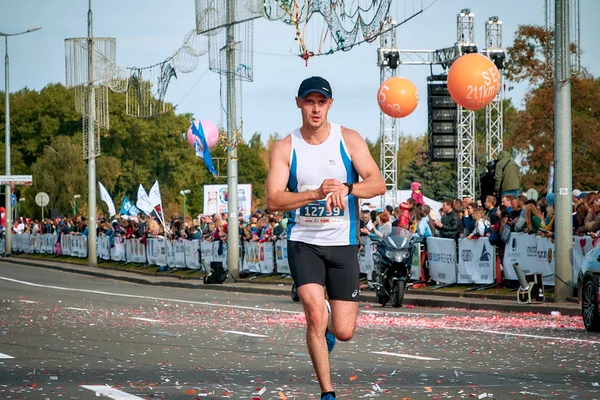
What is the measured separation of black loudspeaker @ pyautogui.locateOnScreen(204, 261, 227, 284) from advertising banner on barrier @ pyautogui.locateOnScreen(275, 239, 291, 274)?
1.40m

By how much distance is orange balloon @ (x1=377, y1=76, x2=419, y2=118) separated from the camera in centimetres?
2523

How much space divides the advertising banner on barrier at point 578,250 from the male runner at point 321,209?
12.3 metres

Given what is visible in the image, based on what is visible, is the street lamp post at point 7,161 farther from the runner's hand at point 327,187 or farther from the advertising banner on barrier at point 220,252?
the runner's hand at point 327,187

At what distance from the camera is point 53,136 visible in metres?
104

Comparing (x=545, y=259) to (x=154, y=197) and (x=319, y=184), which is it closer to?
(x=319, y=184)

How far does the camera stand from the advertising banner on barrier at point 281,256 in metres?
30.5

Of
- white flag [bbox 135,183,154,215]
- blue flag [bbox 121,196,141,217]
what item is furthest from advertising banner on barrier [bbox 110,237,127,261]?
white flag [bbox 135,183,154,215]

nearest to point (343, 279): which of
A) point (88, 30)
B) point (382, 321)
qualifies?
point (382, 321)

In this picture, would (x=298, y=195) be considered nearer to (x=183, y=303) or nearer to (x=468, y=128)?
(x=183, y=303)

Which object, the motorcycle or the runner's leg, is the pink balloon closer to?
the motorcycle

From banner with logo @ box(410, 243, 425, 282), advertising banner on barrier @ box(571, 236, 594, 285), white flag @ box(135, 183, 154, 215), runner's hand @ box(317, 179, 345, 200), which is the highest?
white flag @ box(135, 183, 154, 215)

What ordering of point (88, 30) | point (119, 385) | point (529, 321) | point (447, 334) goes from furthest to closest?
point (88, 30), point (529, 321), point (447, 334), point (119, 385)

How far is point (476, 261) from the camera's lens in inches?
922

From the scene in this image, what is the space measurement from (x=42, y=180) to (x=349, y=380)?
90341 mm
